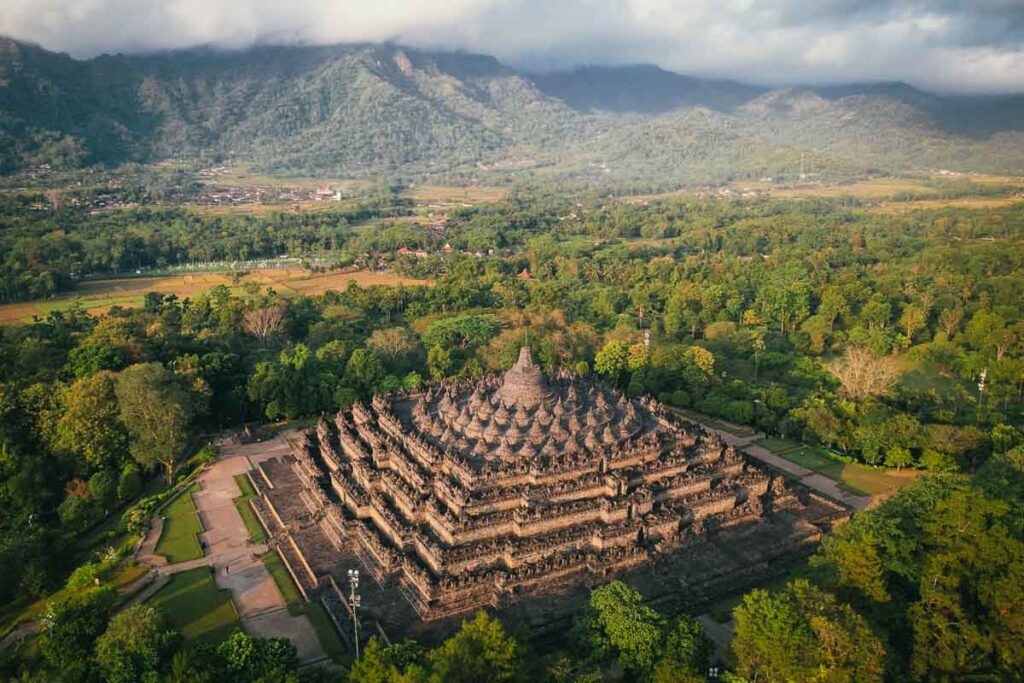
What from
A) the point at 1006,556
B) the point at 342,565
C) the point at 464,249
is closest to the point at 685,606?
the point at 1006,556

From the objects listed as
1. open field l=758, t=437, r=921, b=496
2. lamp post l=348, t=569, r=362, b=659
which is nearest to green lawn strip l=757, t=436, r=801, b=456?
open field l=758, t=437, r=921, b=496

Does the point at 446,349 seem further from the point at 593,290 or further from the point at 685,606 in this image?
the point at 685,606

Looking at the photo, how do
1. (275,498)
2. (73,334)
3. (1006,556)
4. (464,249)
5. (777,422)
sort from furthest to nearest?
(464,249) → (73,334) → (777,422) → (275,498) → (1006,556)

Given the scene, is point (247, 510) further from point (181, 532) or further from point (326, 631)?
point (326, 631)

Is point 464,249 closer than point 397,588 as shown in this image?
No

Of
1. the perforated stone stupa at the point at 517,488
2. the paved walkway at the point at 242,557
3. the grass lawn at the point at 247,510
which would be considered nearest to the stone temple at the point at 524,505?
the perforated stone stupa at the point at 517,488

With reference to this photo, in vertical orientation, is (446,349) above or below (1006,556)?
below

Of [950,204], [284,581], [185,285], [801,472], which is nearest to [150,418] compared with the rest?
[284,581]
